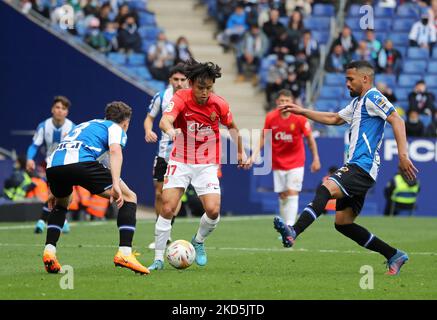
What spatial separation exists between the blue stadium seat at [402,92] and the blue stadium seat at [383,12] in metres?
2.60

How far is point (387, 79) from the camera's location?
96.3ft

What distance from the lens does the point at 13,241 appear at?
1677 cm

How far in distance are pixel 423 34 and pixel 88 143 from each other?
2010cm

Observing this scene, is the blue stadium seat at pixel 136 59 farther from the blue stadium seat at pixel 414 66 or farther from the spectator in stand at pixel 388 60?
the blue stadium seat at pixel 414 66

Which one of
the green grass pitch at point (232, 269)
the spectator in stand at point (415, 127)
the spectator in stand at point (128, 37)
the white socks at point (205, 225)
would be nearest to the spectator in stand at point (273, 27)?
the spectator in stand at point (128, 37)

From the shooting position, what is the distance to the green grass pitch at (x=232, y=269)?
10320 millimetres

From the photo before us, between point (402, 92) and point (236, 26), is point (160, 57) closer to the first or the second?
point (236, 26)

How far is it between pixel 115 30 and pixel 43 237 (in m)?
11.6

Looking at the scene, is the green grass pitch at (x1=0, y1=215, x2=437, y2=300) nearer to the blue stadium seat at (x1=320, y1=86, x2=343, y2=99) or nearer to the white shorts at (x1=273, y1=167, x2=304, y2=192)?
the white shorts at (x1=273, y1=167, x2=304, y2=192)

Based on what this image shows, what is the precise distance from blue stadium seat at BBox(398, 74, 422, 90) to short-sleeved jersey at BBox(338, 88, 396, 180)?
17.6 metres

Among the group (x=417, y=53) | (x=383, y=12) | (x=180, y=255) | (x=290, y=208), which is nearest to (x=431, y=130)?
(x=417, y=53)

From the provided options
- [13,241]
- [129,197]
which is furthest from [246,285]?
[13,241]
